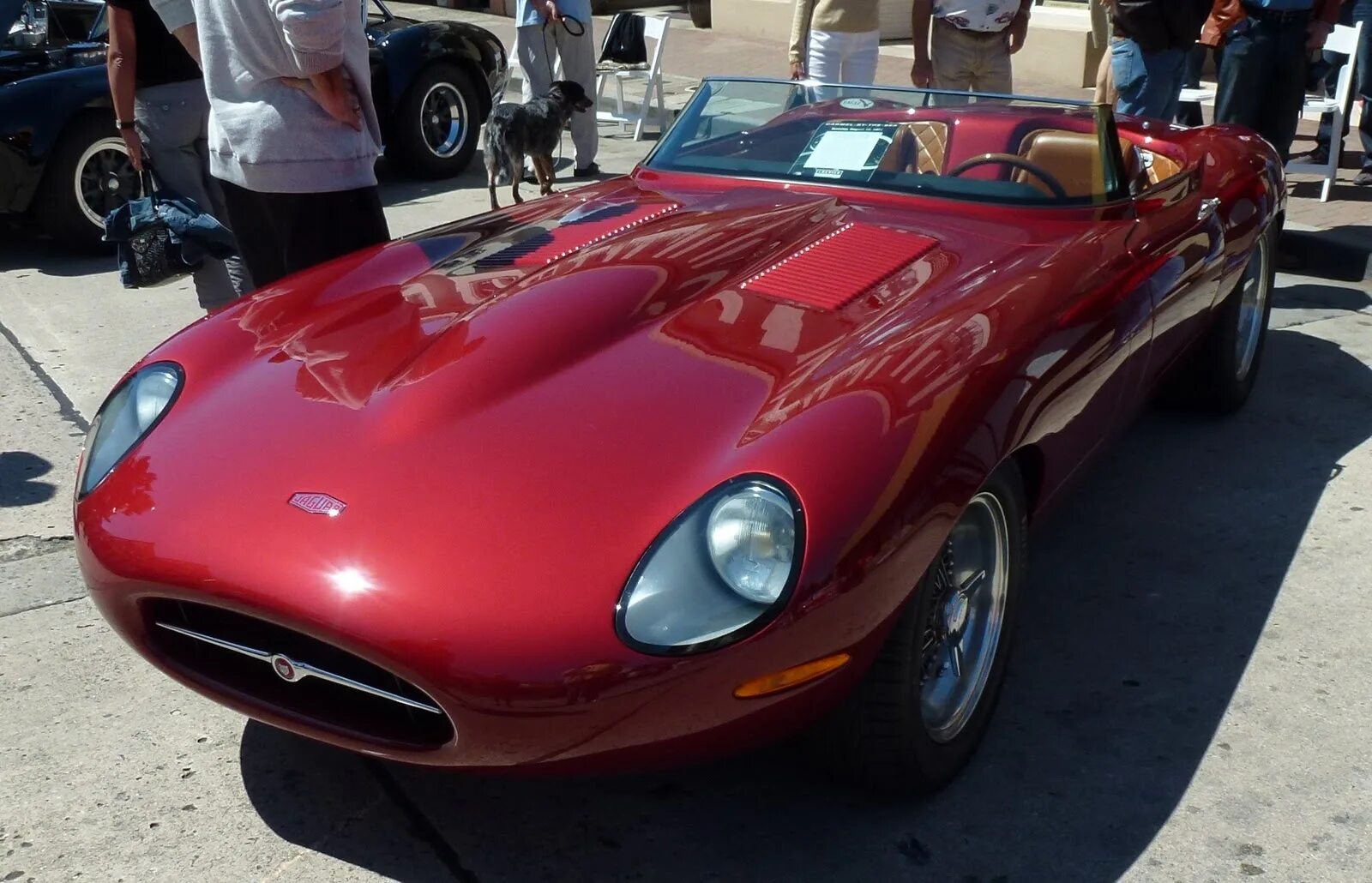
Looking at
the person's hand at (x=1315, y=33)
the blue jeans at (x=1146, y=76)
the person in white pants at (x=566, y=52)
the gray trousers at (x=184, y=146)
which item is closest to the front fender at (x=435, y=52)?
the person in white pants at (x=566, y=52)

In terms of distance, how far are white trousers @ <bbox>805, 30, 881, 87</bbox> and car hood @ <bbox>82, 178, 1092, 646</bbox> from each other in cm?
368

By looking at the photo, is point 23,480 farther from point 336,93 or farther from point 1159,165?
point 1159,165

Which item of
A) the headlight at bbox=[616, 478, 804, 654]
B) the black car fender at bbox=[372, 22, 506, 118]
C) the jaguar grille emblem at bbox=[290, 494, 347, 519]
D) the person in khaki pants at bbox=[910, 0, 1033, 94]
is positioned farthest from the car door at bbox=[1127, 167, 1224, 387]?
the black car fender at bbox=[372, 22, 506, 118]

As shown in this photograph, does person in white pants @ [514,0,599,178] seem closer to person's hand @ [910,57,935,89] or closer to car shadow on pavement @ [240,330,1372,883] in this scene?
person's hand @ [910,57,935,89]

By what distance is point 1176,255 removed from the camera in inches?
139

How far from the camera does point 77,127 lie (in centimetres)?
684

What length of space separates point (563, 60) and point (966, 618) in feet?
21.0

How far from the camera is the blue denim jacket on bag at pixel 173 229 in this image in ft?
14.2

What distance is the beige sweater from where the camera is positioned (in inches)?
261

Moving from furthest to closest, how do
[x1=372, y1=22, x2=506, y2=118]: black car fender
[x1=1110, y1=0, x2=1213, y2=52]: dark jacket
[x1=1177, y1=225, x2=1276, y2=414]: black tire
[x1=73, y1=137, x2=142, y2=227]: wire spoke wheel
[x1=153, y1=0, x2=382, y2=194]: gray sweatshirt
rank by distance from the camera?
1. [x1=372, y1=22, x2=506, y2=118]: black car fender
2. [x1=73, y1=137, x2=142, y2=227]: wire spoke wheel
3. [x1=1110, y1=0, x2=1213, y2=52]: dark jacket
4. [x1=1177, y1=225, x2=1276, y2=414]: black tire
5. [x1=153, y1=0, x2=382, y2=194]: gray sweatshirt

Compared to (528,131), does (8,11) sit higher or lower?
higher

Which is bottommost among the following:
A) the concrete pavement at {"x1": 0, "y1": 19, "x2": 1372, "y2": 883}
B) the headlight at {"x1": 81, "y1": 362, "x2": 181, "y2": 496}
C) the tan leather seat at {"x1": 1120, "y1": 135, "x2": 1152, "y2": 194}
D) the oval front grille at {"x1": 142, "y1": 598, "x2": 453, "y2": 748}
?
the concrete pavement at {"x1": 0, "y1": 19, "x2": 1372, "y2": 883}

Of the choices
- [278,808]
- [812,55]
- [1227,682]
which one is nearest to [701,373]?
[278,808]

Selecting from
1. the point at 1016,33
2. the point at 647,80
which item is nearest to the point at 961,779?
the point at 1016,33
